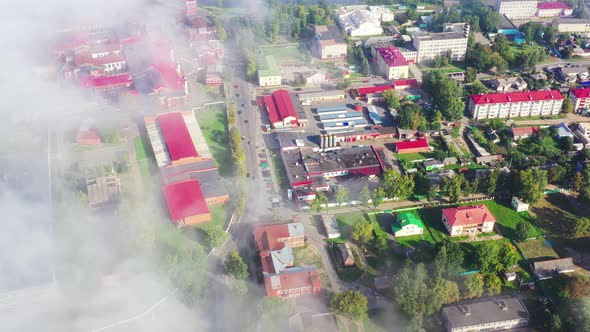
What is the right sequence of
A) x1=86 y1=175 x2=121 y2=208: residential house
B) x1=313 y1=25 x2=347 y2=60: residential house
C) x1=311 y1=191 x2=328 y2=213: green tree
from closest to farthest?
x1=311 y1=191 x2=328 y2=213: green tree → x1=86 y1=175 x2=121 y2=208: residential house → x1=313 y1=25 x2=347 y2=60: residential house

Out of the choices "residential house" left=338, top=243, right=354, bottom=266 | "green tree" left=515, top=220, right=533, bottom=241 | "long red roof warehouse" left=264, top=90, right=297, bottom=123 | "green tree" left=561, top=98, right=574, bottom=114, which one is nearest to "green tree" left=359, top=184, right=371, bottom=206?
"residential house" left=338, top=243, right=354, bottom=266

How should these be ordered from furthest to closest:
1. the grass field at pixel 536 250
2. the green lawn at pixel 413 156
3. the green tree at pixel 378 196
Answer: the green lawn at pixel 413 156
the green tree at pixel 378 196
the grass field at pixel 536 250

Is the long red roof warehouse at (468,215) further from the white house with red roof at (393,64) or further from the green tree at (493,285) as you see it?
the white house with red roof at (393,64)

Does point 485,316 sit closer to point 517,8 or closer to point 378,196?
point 378,196

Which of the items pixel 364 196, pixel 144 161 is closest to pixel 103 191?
pixel 144 161

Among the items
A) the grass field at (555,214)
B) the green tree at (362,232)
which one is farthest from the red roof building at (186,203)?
the grass field at (555,214)

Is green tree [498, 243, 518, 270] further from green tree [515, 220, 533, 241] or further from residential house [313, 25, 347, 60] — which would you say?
residential house [313, 25, 347, 60]
